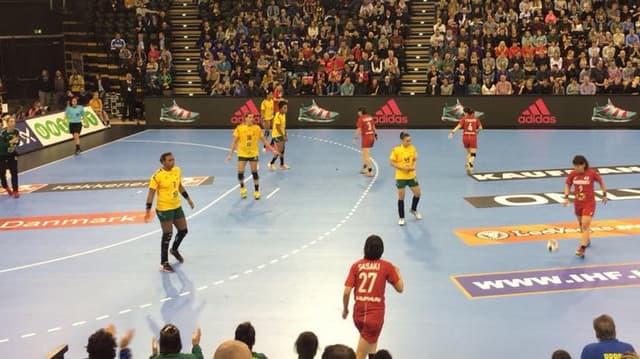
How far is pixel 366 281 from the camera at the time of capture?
8383 mm

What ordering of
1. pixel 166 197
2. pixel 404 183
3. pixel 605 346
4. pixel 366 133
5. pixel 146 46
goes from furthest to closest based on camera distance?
pixel 146 46
pixel 366 133
pixel 404 183
pixel 166 197
pixel 605 346

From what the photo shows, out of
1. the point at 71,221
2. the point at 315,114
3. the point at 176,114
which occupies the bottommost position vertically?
the point at 71,221

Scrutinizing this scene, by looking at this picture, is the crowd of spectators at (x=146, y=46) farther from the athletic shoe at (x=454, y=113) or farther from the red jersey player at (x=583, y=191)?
the red jersey player at (x=583, y=191)

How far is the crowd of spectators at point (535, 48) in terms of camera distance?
98.2ft

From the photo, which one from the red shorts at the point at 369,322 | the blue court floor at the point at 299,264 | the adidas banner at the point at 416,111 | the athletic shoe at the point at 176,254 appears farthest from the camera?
the adidas banner at the point at 416,111

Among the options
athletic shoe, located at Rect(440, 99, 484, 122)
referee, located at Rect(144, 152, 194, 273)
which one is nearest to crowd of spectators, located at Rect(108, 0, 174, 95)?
athletic shoe, located at Rect(440, 99, 484, 122)

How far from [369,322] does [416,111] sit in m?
22.7

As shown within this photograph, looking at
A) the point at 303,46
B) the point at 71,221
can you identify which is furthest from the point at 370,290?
the point at 303,46

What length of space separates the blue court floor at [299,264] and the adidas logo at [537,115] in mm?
6925

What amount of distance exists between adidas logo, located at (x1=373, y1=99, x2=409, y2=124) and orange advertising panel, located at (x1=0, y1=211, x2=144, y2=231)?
48.7ft

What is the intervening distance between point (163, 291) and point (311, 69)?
69.1ft

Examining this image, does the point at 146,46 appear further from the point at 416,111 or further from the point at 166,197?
the point at 166,197

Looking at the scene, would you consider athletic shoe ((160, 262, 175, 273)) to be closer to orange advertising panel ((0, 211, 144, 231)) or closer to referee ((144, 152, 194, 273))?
referee ((144, 152, 194, 273))

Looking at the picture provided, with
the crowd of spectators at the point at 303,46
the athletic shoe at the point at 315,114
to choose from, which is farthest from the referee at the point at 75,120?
the athletic shoe at the point at 315,114
